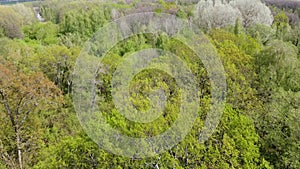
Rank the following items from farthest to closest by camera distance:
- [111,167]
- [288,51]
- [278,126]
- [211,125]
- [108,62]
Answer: [108,62] → [288,51] → [278,126] → [211,125] → [111,167]

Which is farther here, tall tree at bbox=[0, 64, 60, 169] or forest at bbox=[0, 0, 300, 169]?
tall tree at bbox=[0, 64, 60, 169]

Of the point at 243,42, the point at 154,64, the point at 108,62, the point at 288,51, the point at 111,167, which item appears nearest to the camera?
the point at 111,167

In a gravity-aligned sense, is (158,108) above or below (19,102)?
above

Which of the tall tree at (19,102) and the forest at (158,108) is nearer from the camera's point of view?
the forest at (158,108)

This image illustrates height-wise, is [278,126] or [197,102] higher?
[197,102]

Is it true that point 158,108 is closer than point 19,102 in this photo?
Yes

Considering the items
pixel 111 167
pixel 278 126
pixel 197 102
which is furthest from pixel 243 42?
pixel 111 167

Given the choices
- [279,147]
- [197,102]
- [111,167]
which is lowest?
[279,147]

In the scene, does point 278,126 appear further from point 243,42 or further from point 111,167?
point 243,42
